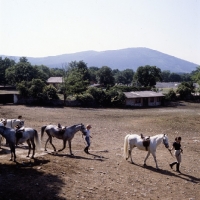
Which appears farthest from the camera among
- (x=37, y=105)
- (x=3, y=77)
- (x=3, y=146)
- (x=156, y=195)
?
(x=3, y=77)

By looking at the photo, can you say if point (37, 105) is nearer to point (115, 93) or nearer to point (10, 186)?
point (115, 93)

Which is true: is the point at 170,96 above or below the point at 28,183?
above

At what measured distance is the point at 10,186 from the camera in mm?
9445

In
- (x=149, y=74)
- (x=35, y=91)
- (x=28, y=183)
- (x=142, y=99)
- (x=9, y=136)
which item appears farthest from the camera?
(x=149, y=74)

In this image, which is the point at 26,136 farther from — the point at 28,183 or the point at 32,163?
the point at 28,183

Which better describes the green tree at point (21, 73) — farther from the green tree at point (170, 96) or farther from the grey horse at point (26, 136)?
the grey horse at point (26, 136)

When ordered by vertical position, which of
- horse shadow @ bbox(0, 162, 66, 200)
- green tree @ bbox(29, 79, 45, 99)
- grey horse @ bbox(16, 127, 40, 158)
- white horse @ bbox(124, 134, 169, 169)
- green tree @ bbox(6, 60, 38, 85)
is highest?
green tree @ bbox(6, 60, 38, 85)

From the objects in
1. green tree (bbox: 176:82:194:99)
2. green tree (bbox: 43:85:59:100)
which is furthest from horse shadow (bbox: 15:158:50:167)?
green tree (bbox: 176:82:194:99)

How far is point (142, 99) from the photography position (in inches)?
1889

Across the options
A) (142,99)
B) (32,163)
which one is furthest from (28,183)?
(142,99)

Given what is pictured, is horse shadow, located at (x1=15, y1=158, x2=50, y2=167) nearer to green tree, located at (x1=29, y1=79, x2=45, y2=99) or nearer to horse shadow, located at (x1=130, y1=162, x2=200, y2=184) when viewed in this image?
horse shadow, located at (x1=130, y1=162, x2=200, y2=184)

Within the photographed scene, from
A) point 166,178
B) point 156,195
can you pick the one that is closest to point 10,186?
point 156,195

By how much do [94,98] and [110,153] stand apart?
2948 centimetres

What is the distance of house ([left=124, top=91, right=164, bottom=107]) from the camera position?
46.3 m
